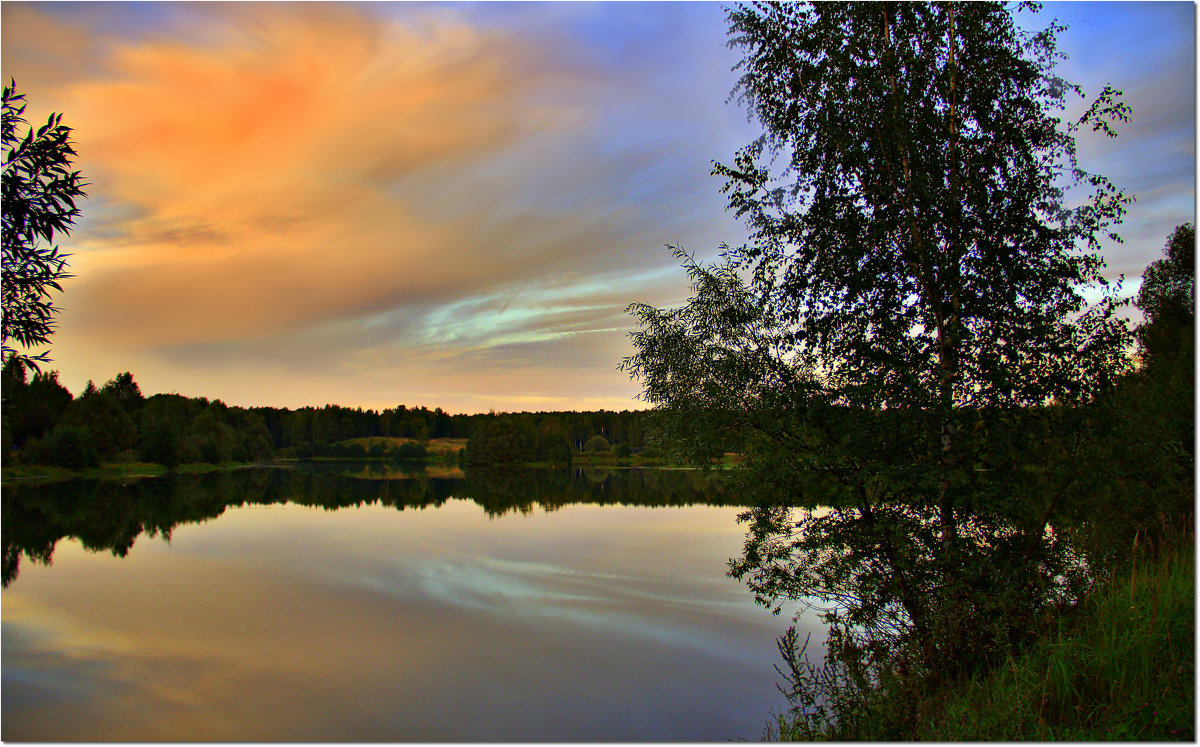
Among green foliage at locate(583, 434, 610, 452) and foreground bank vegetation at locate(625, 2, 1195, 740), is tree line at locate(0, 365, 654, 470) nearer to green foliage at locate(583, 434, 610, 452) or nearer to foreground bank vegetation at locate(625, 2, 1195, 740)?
green foliage at locate(583, 434, 610, 452)

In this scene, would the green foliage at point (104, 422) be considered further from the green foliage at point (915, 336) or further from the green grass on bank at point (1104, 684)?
the green grass on bank at point (1104, 684)

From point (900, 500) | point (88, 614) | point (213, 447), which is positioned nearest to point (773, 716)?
point (900, 500)

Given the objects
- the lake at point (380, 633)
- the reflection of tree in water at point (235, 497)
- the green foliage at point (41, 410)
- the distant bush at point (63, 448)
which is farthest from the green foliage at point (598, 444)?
the lake at point (380, 633)

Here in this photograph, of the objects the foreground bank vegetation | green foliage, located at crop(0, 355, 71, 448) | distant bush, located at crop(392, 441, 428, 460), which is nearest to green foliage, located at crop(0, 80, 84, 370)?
the foreground bank vegetation

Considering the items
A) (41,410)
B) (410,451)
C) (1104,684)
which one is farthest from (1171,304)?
(410,451)

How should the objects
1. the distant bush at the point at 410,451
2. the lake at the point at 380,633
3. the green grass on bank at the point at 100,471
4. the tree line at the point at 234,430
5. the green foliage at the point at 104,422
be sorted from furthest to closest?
the distant bush at the point at 410,451 → the green foliage at the point at 104,422 → the green grass on bank at the point at 100,471 → the tree line at the point at 234,430 → the lake at the point at 380,633

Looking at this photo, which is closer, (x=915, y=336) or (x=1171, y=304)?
(x=915, y=336)

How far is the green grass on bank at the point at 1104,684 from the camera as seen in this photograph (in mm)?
4910

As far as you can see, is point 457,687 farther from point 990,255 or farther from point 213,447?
point 213,447

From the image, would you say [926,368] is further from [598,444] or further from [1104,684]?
[598,444]

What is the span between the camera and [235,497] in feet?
145

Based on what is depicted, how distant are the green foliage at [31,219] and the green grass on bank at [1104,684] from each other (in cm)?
1036

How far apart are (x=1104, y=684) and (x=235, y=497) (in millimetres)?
47784

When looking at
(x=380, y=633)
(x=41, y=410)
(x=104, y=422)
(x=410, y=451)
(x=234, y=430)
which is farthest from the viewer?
(x=410, y=451)
